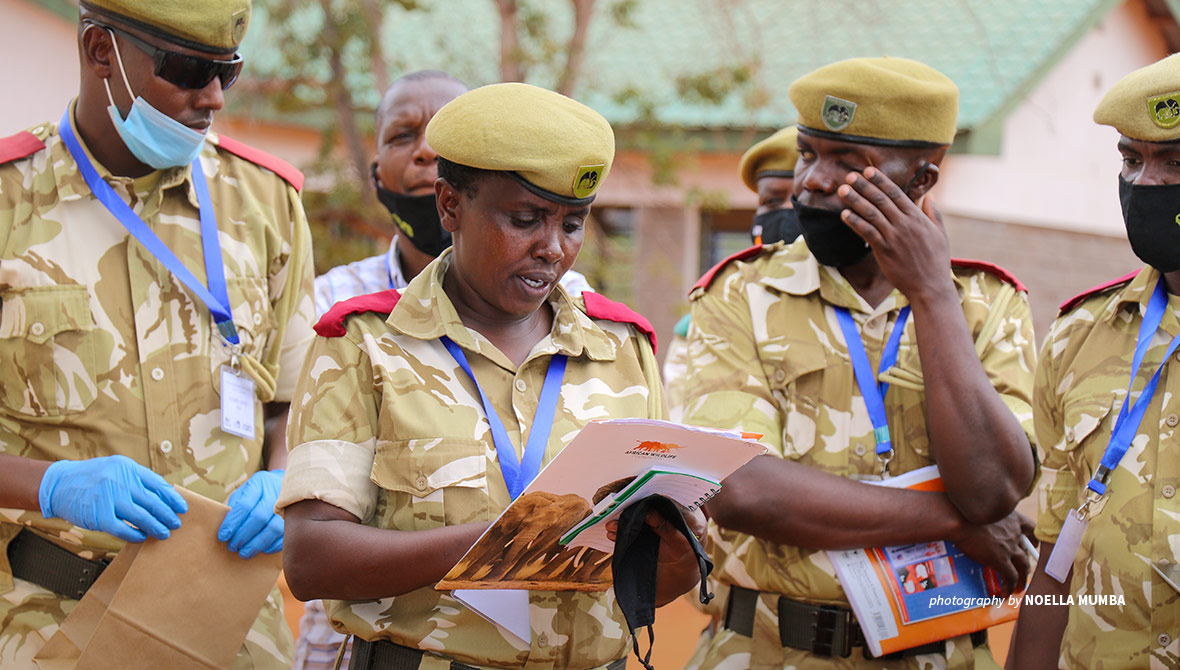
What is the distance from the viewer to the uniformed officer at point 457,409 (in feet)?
7.25

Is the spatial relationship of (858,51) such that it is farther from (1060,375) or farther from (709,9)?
(1060,375)

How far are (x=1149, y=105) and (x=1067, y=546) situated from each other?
1.08 metres

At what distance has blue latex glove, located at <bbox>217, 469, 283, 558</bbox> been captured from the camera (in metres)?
2.83

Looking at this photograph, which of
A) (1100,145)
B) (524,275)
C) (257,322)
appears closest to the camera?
(524,275)

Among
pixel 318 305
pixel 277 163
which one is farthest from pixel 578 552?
pixel 318 305

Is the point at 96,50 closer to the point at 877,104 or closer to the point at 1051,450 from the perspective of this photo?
the point at 877,104

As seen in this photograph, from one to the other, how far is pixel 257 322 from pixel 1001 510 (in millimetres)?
2119

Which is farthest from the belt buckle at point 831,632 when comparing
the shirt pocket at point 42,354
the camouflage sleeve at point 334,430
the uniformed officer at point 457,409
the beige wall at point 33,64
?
the beige wall at point 33,64

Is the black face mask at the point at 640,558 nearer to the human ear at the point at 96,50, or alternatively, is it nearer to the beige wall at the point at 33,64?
the human ear at the point at 96,50

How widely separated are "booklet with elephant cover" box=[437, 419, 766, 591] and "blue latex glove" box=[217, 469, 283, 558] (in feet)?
3.01

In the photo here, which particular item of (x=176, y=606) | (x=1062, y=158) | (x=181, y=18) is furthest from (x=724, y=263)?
(x=1062, y=158)

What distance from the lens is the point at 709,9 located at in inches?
414

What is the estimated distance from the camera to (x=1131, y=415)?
102 inches

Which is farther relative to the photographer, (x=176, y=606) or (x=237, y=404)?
(x=237, y=404)
